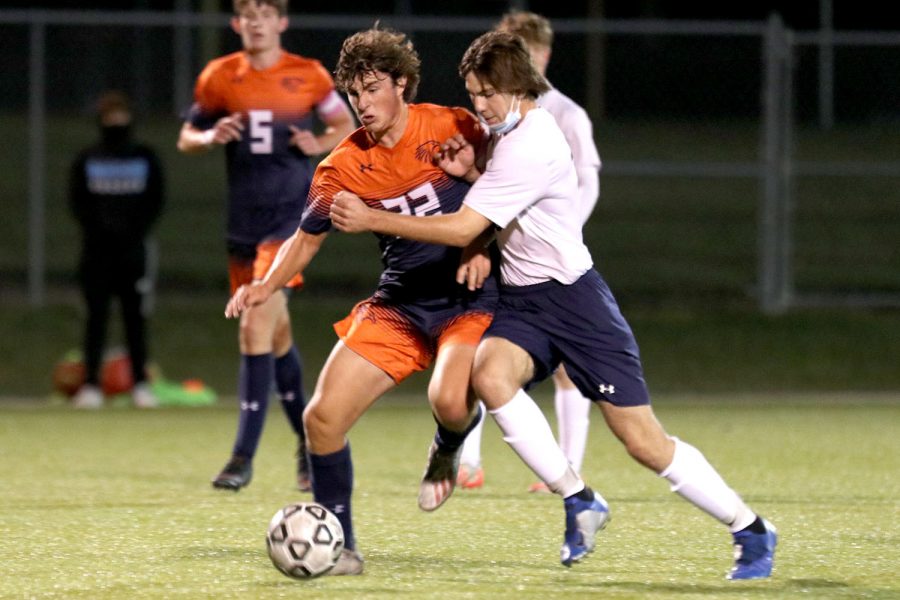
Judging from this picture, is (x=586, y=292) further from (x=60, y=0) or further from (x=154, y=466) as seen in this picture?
(x=60, y=0)

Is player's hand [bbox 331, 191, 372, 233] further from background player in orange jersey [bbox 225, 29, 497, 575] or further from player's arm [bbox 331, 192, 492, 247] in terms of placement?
background player in orange jersey [bbox 225, 29, 497, 575]

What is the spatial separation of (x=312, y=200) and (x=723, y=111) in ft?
36.9

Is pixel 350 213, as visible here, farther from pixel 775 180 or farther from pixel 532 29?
pixel 775 180

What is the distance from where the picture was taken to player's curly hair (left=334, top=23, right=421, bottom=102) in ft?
17.9

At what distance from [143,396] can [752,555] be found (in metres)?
7.57

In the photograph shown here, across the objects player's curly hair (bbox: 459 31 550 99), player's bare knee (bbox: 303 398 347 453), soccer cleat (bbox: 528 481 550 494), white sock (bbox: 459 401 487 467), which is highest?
player's curly hair (bbox: 459 31 550 99)

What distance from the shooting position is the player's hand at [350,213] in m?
5.16

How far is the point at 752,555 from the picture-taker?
17.3ft

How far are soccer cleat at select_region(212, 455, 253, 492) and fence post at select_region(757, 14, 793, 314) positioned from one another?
7.73 m

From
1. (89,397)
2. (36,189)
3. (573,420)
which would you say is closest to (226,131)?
(573,420)

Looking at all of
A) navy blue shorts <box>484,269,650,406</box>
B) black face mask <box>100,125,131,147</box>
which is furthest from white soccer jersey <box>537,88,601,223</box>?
black face mask <box>100,125,131,147</box>

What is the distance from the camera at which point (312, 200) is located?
5652 mm

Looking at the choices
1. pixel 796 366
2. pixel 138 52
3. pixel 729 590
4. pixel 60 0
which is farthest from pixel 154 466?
pixel 60 0

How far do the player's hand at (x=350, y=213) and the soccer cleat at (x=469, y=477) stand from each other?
2649mm
